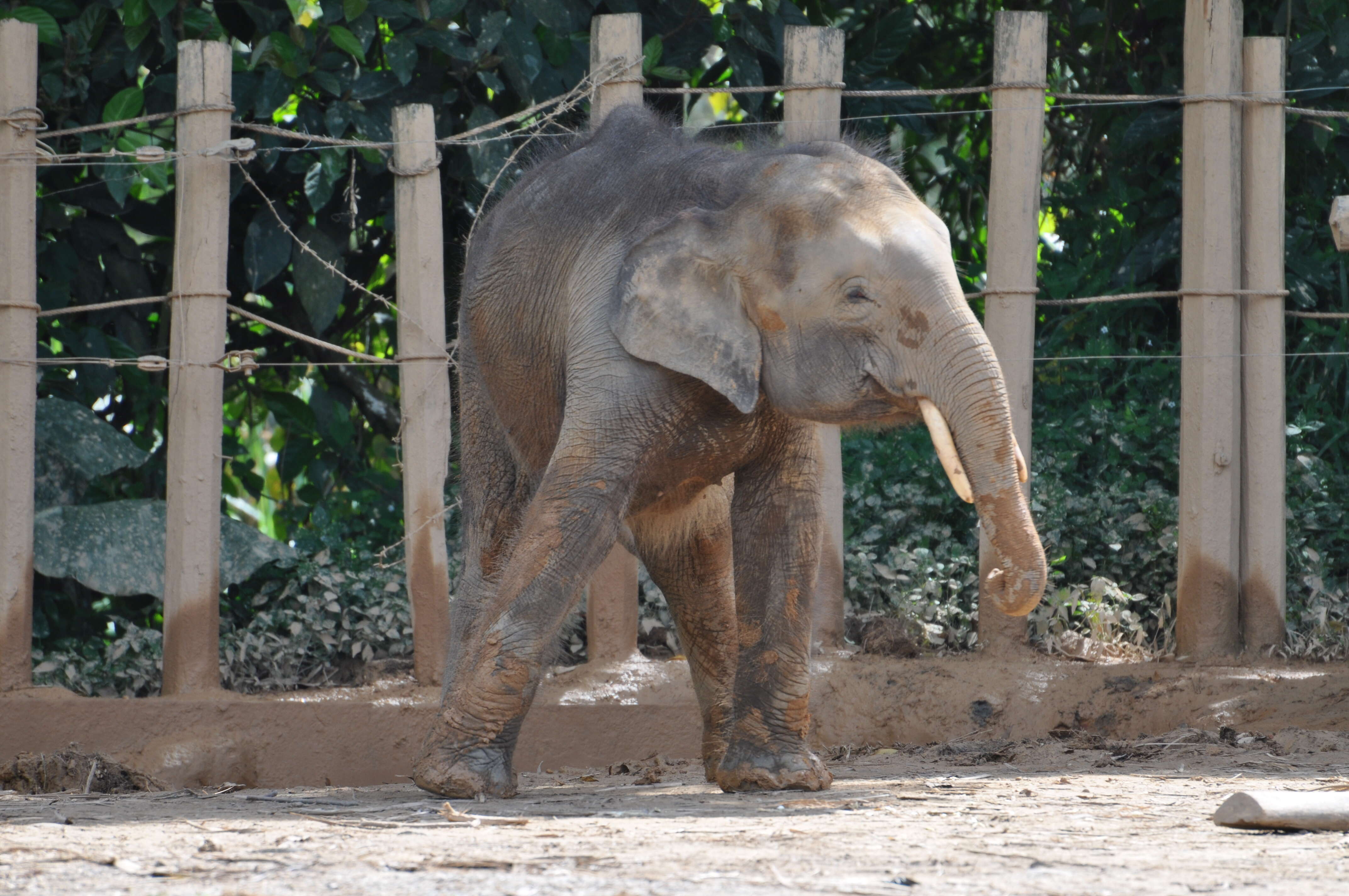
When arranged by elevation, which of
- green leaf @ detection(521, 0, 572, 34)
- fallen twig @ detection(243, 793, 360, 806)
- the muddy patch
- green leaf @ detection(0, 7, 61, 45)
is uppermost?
green leaf @ detection(521, 0, 572, 34)

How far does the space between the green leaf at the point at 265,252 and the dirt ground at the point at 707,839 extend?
8.46 feet

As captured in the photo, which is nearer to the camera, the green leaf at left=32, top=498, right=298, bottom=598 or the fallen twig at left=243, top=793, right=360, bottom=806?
the fallen twig at left=243, top=793, right=360, bottom=806

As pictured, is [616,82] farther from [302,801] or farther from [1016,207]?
[302,801]

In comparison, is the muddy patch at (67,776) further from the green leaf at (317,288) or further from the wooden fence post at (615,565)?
the green leaf at (317,288)

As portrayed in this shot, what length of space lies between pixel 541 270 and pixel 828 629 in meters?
2.17

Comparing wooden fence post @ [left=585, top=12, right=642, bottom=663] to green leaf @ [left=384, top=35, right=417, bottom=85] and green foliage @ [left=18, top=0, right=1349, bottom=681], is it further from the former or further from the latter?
green leaf @ [left=384, top=35, right=417, bottom=85]

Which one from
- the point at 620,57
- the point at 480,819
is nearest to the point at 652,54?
the point at 620,57

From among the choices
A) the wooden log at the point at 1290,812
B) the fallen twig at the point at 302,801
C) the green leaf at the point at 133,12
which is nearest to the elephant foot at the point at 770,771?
the fallen twig at the point at 302,801

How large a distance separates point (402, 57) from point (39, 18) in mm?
1431

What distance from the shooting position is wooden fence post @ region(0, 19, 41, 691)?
619cm

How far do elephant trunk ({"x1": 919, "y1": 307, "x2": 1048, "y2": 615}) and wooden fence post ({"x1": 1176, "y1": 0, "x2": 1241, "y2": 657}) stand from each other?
2.27 metres

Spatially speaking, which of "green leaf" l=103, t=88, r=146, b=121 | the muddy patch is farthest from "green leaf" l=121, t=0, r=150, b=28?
the muddy patch

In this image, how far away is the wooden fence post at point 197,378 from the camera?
623 cm

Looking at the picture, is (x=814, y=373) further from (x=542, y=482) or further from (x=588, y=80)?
(x=588, y=80)
